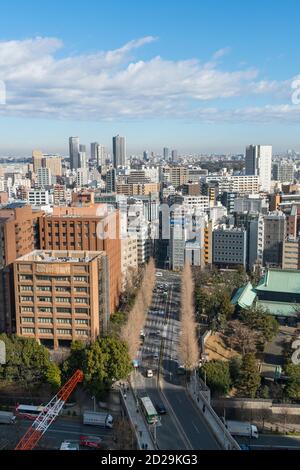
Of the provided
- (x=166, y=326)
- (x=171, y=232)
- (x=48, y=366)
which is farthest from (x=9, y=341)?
(x=171, y=232)

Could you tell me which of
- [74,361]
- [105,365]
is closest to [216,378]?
[105,365]

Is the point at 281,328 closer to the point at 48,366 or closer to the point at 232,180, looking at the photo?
the point at 48,366

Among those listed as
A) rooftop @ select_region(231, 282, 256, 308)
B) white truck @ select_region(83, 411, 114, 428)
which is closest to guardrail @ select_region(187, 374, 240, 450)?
white truck @ select_region(83, 411, 114, 428)

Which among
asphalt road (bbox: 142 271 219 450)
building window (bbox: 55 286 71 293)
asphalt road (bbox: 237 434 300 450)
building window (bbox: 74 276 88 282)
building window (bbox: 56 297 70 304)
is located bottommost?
asphalt road (bbox: 237 434 300 450)

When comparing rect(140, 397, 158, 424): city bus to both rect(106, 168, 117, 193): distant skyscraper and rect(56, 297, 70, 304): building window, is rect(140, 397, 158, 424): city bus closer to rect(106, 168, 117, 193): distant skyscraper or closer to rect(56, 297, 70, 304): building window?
rect(56, 297, 70, 304): building window

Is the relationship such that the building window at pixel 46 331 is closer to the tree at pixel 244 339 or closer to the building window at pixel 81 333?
the building window at pixel 81 333

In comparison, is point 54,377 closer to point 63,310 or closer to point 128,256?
point 63,310

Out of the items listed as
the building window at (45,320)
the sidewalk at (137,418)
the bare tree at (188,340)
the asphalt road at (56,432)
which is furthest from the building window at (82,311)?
the asphalt road at (56,432)
